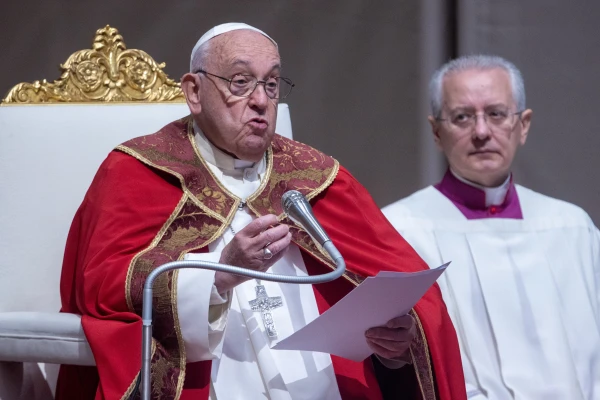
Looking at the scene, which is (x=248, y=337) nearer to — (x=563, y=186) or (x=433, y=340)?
(x=433, y=340)

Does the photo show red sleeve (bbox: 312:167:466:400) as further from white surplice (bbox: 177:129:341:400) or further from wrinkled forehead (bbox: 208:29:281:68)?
wrinkled forehead (bbox: 208:29:281:68)

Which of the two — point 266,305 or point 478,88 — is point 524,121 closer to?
point 478,88

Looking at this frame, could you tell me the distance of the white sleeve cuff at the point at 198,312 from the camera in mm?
2734

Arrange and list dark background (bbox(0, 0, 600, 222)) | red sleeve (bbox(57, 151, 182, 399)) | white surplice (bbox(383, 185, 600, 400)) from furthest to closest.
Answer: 1. dark background (bbox(0, 0, 600, 222))
2. white surplice (bbox(383, 185, 600, 400))
3. red sleeve (bbox(57, 151, 182, 399))

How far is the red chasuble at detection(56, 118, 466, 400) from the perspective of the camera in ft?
9.02

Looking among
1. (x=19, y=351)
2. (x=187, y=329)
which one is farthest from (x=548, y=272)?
(x=19, y=351)

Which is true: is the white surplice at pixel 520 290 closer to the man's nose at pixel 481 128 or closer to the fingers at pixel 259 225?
the man's nose at pixel 481 128

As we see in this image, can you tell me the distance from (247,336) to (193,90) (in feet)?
2.54

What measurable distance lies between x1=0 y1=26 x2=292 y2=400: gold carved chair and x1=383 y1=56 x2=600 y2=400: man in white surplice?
0.70 metres

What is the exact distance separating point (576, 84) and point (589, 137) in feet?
0.90

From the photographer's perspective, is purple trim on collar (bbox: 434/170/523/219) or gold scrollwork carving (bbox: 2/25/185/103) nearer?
gold scrollwork carving (bbox: 2/25/185/103)

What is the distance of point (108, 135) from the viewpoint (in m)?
3.53

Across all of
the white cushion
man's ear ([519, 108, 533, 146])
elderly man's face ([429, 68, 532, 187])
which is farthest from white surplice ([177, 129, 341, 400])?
man's ear ([519, 108, 533, 146])

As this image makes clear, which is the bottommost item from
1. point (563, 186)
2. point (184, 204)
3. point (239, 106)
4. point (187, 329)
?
point (563, 186)
